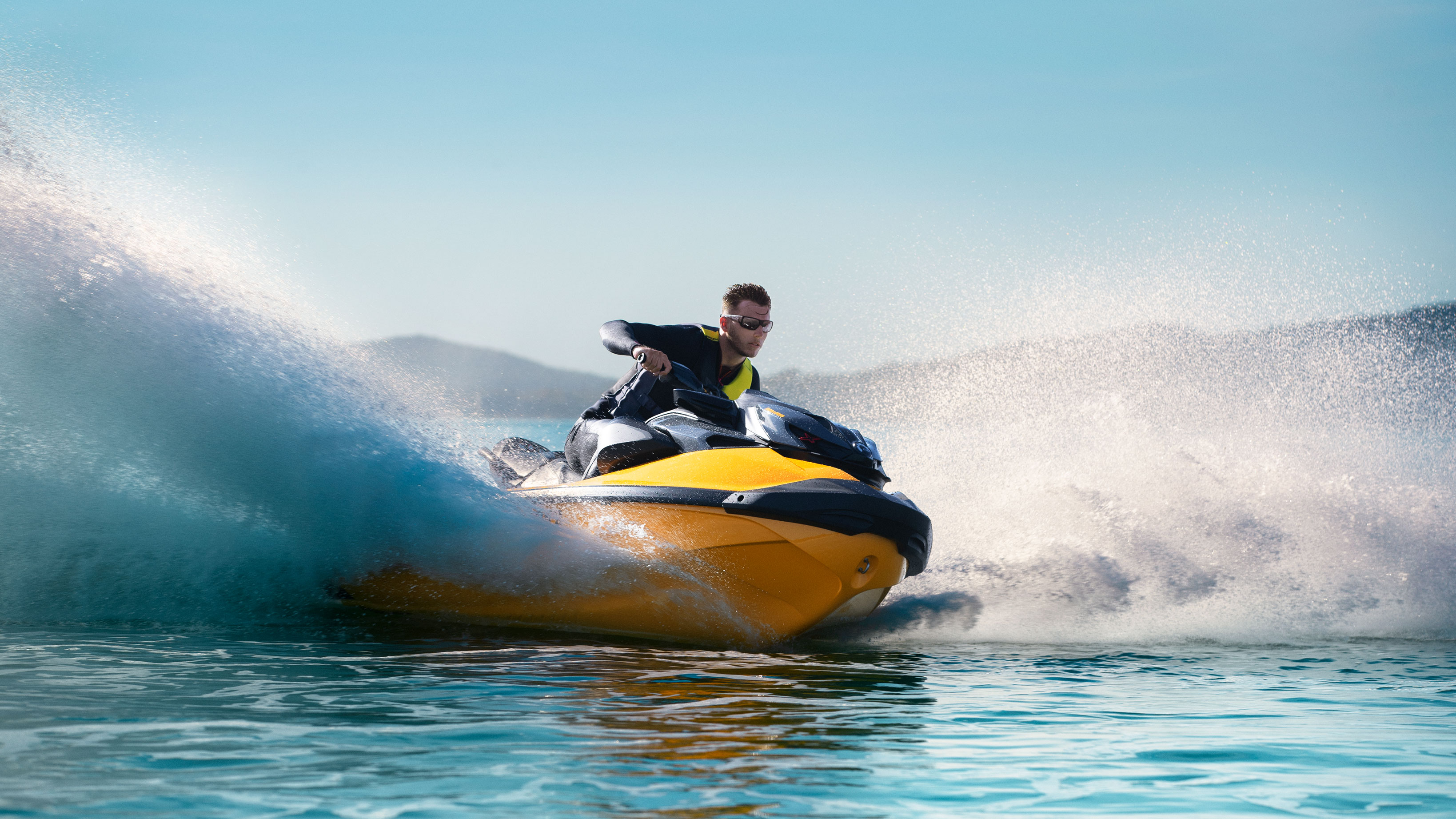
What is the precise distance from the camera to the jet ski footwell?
4852 mm

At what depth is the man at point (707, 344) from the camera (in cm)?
577

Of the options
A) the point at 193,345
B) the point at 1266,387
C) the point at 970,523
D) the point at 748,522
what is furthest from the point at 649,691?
the point at 1266,387

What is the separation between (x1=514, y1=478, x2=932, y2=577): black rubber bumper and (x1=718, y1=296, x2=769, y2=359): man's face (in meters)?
1.26

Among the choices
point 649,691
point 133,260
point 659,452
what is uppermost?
point 133,260

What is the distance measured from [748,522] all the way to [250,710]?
2261mm

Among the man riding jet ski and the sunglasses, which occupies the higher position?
the sunglasses

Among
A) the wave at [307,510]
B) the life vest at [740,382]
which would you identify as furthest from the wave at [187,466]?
the life vest at [740,382]

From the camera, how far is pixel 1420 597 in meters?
5.86

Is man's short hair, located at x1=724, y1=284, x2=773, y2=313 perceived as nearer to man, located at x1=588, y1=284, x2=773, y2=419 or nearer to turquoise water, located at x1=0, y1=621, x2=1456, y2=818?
man, located at x1=588, y1=284, x2=773, y2=419

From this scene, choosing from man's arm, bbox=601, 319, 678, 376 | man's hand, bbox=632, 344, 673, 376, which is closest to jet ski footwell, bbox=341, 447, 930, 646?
man's hand, bbox=632, 344, 673, 376

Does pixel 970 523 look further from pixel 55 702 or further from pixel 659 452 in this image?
pixel 55 702

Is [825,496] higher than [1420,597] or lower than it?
higher

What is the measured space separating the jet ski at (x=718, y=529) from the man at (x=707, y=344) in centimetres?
13

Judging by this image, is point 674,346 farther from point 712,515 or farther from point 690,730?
point 690,730
